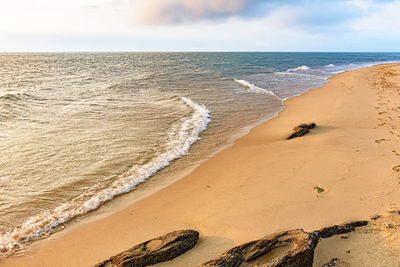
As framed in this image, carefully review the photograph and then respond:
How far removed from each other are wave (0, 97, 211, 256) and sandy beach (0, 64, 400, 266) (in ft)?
1.30

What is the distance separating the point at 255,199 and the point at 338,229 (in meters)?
2.02

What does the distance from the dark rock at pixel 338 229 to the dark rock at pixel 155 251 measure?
7.75 ft

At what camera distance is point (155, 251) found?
4367 mm

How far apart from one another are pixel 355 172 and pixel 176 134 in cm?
760

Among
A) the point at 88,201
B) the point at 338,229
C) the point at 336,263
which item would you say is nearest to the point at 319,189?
the point at 338,229

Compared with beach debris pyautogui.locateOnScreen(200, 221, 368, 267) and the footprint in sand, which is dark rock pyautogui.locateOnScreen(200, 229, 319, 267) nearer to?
beach debris pyautogui.locateOnScreen(200, 221, 368, 267)

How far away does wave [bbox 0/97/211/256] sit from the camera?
18.4 ft

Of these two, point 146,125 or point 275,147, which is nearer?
point 275,147

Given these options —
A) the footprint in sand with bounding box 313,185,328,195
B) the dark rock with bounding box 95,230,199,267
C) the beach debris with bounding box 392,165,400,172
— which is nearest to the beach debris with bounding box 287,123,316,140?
the beach debris with bounding box 392,165,400,172

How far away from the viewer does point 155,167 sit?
8.90 meters

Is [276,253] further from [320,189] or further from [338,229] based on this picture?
[320,189]

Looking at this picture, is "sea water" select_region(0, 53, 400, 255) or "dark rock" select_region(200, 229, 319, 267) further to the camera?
Result: "sea water" select_region(0, 53, 400, 255)

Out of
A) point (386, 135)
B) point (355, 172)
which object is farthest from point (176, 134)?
point (386, 135)

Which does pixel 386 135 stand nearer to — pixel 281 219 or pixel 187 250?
pixel 281 219
